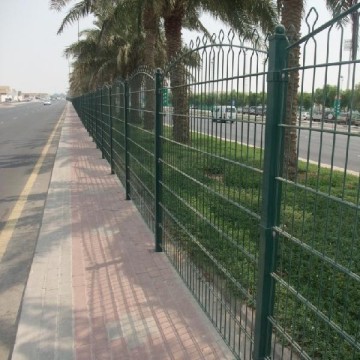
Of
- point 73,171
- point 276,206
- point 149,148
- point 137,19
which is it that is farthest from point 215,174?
point 137,19

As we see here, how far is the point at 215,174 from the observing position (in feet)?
10.6

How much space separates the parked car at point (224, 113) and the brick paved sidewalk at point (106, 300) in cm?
162

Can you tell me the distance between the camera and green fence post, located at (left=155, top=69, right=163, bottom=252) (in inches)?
176

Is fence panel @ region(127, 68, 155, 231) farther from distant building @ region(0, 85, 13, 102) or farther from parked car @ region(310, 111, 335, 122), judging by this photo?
distant building @ region(0, 85, 13, 102)

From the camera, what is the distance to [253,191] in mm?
2572

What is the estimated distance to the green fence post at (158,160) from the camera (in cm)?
448

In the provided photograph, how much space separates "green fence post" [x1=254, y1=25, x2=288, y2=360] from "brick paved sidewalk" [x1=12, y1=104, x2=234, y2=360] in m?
0.67

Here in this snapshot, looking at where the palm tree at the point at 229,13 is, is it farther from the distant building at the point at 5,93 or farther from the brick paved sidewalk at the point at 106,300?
the distant building at the point at 5,93

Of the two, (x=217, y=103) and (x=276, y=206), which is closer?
(x=276, y=206)

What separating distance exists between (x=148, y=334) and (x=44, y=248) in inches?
90.8

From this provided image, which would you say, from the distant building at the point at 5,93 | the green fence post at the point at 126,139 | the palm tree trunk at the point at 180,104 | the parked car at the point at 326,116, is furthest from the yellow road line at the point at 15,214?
the distant building at the point at 5,93

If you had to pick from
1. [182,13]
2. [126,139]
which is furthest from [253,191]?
[182,13]

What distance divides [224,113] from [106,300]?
2047 millimetres

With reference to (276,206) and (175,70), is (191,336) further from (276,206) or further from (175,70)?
(175,70)
